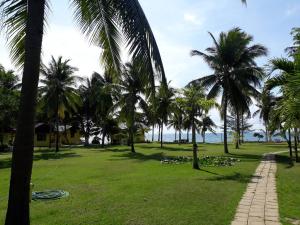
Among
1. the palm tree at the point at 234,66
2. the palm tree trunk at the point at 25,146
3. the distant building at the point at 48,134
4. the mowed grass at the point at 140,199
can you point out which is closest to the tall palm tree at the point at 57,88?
the palm tree at the point at 234,66

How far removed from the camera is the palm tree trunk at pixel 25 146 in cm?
639

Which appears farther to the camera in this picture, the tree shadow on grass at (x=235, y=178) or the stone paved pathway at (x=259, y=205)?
the tree shadow on grass at (x=235, y=178)

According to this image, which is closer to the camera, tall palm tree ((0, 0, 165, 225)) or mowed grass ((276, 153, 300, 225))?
tall palm tree ((0, 0, 165, 225))

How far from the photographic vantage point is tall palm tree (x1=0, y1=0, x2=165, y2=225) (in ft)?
21.0

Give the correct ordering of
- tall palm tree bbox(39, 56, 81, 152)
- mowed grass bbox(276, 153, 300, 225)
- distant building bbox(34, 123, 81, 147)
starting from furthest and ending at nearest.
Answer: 1. distant building bbox(34, 123, 81, 147)
2. tall palm tree bbox(39, 56, 81, 152)
3. mowed grass bbox(276, 153, 300, 225)

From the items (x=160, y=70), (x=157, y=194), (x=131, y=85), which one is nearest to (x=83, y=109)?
(x=131, y=85)

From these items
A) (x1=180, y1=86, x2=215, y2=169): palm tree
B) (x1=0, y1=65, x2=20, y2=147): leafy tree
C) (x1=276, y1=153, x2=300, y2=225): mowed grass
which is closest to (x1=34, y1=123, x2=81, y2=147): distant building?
(x1=0, y1=65, x2=20, y2=147): leafy tree

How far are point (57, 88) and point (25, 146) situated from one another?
111 feet

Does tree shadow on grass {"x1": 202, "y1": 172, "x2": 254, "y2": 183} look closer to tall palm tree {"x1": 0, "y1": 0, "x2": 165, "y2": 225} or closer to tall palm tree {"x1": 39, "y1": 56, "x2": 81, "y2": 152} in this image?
tall palm tree {"x1": 0, "y1": 0, "x2": 165, "y2": 225}

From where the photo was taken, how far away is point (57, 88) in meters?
39.2

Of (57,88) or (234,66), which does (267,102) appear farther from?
(57,88)

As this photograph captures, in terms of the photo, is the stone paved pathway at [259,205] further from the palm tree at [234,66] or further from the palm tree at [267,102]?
the palm tree at [234,66]

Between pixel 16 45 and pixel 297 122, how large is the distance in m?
8.23

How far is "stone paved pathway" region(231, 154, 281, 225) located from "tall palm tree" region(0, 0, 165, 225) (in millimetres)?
3669
